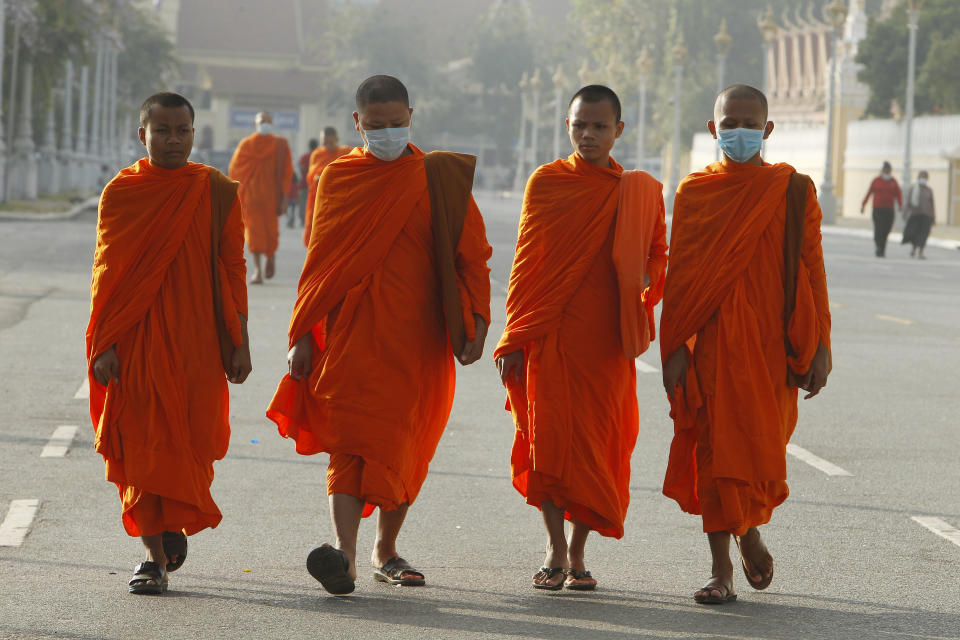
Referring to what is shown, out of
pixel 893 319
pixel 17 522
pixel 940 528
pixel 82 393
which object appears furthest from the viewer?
pixel 893 319

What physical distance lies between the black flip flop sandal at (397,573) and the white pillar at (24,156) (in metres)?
36.8

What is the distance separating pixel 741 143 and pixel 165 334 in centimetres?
201

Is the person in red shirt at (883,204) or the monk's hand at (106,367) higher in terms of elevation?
the person in red shirt at (883,204)

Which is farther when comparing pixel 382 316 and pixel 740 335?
pixel 382 316

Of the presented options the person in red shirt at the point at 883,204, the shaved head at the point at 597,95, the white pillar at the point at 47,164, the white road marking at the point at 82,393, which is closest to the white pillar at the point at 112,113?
the white pillar at the point at 47,164

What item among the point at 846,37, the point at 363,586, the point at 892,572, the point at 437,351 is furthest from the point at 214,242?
the point at 846,37

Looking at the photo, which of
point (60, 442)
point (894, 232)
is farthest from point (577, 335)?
point (894, 232)

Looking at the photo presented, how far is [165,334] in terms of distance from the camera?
5668mm

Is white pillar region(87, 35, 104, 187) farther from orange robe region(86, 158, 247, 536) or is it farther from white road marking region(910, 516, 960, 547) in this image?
orange robe region(86, 158, 247, 536)

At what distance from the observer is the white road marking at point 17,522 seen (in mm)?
6475

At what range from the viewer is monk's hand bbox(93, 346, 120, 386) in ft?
18.5

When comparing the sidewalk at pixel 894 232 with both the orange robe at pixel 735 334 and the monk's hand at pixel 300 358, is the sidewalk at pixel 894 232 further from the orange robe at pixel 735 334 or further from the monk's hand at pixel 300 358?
the monk's hand at pixel 300 358

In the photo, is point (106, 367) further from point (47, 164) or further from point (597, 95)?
point (47, 164)

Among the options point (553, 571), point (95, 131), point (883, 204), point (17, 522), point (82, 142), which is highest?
point (95, 131)
